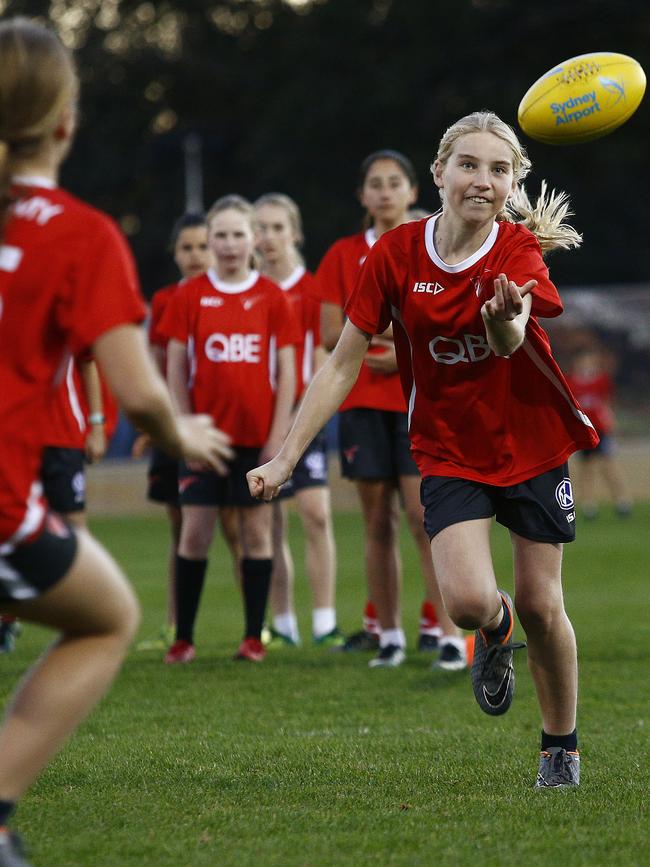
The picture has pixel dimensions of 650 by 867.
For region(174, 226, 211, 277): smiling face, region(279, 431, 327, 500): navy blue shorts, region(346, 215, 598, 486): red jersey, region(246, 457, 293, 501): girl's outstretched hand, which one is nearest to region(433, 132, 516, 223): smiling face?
region(346, 215, 598, 486): red jersey

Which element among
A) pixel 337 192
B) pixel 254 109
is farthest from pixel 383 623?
pixel 254 109

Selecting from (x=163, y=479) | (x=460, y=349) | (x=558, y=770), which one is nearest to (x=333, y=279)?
(x=163, y=479)

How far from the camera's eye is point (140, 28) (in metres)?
37.2

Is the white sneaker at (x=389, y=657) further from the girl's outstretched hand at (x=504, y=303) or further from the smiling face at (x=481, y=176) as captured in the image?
the girl's outstretched hand at (x=504, y=303)

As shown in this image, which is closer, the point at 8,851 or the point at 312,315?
the point at 8,851

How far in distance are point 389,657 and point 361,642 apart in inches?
28.5

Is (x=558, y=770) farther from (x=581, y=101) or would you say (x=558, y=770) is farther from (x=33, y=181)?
(x=33, y=181)

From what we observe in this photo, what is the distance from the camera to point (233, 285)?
795 centimetres

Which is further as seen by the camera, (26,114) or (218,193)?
(218,193)

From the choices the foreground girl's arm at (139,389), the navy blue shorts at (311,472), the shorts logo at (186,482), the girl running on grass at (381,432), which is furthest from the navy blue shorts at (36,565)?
the navy blue shorts at (311,472)

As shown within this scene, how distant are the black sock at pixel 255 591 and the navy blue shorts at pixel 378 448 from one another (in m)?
0.72

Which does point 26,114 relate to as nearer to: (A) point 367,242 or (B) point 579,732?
(B) point 579,732

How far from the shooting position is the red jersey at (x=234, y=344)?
782 cm

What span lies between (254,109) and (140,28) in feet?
12.3
